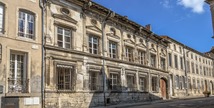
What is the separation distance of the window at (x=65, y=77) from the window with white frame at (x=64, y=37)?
1.51 m

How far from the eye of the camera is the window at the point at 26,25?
51.7 ft

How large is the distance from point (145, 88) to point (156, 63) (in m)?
4.48

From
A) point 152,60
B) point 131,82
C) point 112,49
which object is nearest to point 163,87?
point 152,60

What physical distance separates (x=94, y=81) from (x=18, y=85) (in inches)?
273

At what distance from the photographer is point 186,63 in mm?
41562

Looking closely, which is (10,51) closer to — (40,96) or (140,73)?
(40,96)

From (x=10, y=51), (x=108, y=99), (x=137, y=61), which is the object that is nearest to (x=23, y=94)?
(x=10, y=51)

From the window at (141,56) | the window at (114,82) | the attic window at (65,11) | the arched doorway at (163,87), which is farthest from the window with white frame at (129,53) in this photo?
the attic window at (65,11)

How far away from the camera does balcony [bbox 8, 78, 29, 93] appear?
14.7m

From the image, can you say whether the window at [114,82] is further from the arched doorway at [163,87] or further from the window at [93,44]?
the arched doorway at [163,87]

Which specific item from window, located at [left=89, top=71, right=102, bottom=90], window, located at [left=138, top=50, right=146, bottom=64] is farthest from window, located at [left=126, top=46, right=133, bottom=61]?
window, located at [left=89, top=71, right=102, bottom=90]

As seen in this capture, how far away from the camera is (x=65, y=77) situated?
59.9 feet

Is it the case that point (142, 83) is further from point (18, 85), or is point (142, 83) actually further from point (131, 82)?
point (18, 85)

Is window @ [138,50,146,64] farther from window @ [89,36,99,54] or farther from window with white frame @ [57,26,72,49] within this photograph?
window with white frame @ [57,26,72,49]
